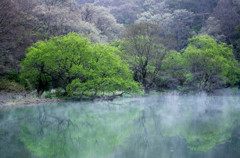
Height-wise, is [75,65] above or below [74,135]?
above

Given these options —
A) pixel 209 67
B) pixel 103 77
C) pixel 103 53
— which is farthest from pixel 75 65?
pixel 209 67

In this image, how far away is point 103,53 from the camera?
2431 cm

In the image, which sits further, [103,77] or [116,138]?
[103,77]

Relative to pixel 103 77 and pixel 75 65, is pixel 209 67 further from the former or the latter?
pixel 75 65

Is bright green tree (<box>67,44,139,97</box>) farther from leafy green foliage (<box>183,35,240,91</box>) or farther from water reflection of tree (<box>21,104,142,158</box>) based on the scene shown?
leafy green foliage (<box>183,35,240,91</box>)

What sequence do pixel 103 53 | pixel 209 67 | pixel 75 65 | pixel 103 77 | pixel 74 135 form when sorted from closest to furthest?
pixel 74 135
pixel 75 65
pixel 103 77
pixel 103 53
pixel 209 67

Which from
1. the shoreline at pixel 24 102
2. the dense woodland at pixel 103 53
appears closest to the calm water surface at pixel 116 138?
the shoreline at pixel 24 102

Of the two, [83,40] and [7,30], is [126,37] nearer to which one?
[83,40]

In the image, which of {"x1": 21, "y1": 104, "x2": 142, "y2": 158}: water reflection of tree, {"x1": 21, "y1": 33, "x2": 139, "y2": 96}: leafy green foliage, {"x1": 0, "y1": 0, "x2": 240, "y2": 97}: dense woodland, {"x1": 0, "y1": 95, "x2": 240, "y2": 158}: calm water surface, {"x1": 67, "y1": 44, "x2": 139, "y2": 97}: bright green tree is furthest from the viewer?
{"x1": 0, "y1": 0, "x2": 240, "y2": 97}: dense woodland

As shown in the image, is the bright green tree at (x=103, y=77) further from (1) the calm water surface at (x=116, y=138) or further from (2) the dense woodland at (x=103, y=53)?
(1) the calm water surface at (x=116, y=138)

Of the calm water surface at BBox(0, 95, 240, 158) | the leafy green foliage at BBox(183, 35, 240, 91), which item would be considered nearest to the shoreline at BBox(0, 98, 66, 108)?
the calm water surface at BBox(0, 95, 240, 158)

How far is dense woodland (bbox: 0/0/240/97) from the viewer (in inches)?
899

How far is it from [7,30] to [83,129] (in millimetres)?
18934

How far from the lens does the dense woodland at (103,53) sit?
22.8 meters
